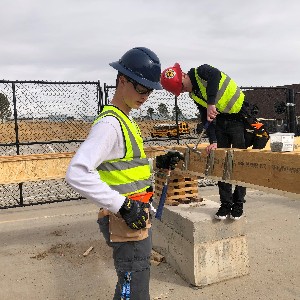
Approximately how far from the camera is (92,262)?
500 cm

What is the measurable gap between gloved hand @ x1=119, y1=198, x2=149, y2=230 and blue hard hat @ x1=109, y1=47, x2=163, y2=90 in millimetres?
743

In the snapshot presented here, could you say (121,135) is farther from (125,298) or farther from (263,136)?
(263,136)

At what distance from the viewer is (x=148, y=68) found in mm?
2186

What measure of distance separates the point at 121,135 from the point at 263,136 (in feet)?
9.85

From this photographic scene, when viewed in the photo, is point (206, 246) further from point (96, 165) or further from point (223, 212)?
point (96, 165)

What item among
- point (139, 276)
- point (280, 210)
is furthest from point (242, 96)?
point (280, 210)

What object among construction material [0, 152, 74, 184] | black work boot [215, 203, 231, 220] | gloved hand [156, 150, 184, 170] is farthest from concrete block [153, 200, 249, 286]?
construction material [0, 152, 74, 184]

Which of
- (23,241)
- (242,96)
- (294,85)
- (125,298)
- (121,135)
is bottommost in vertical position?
(23,241)

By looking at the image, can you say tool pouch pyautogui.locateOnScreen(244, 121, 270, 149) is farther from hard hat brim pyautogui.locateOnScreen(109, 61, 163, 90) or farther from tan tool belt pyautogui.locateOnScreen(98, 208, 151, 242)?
tan tool belt pyautogui.locateOnScreen(98, 208, 151, 242)

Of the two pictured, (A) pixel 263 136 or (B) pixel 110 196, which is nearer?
(B) pixel 110 196

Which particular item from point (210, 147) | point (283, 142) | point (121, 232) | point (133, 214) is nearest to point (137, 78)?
point (133, 214)

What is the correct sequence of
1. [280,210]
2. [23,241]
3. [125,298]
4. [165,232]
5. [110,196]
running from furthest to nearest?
[280,210], [23,241], [165,232], [125,298], [110,196]

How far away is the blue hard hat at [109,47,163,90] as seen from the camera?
2146 millimetres

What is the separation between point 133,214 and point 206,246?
2473 mm
